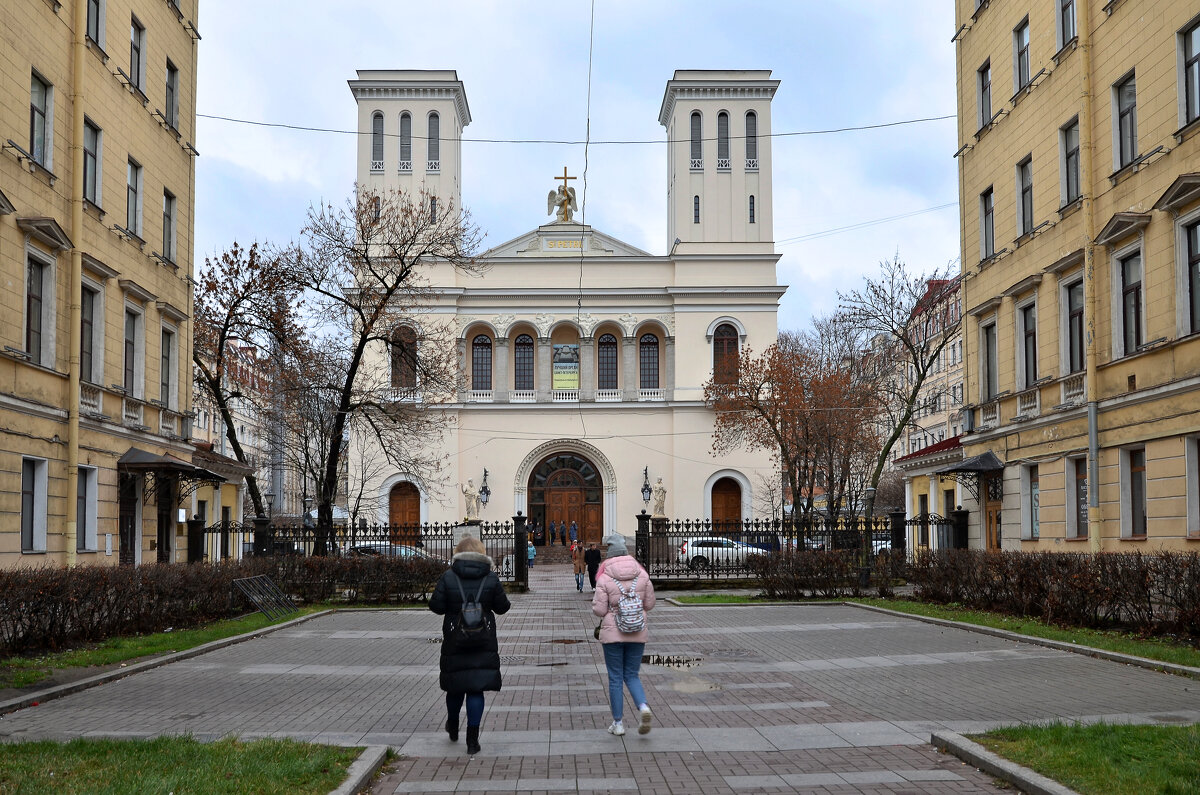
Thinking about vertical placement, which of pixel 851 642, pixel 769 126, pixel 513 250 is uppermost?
pixel 769 126

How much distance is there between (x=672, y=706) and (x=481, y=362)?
48406 millimetres

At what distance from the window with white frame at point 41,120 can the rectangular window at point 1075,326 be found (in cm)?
1986

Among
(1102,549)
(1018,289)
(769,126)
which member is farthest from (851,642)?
(769,126)

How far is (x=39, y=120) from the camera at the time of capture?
19.8m

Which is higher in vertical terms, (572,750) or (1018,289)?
(1018,289)

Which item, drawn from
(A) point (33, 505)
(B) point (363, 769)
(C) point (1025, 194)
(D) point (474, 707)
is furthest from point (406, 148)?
(B) point (363, 769)

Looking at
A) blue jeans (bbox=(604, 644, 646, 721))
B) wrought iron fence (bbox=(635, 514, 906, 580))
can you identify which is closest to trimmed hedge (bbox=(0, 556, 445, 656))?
blue jeans (bbox=(604, 644, 646, 721))

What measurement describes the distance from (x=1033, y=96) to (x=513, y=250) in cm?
3740

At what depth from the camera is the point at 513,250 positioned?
59438 millimetres

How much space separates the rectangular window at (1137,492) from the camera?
2022 cm

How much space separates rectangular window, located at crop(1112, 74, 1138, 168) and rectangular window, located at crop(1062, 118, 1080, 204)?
5.76ft

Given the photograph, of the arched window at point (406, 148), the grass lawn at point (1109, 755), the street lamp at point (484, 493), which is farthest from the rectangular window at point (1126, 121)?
the arched window at point (406, 148)

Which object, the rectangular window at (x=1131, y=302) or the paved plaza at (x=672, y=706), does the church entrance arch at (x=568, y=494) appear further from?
the paved plaza at (x=672, y=706)

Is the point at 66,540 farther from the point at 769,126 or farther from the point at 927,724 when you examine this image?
the point at 769,126
